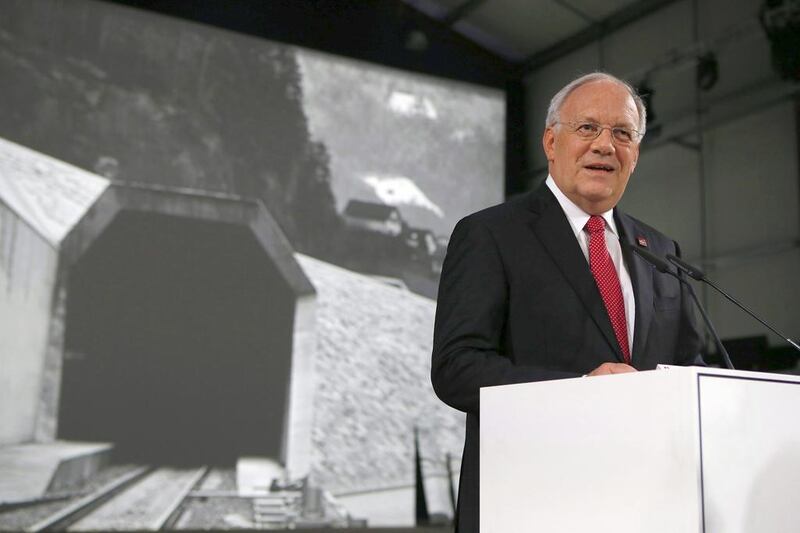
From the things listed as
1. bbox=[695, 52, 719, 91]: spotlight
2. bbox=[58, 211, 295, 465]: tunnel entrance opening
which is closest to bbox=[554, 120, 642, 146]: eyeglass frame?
bbox=[58, 211, 295, 465]: tunnel entrance opening

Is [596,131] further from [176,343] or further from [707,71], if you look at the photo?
[707,71]

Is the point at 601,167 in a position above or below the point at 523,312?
above

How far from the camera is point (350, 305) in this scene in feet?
21.7

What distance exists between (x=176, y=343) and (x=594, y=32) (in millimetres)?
4532

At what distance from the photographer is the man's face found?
1.63m

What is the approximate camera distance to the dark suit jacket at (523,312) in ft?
4.75

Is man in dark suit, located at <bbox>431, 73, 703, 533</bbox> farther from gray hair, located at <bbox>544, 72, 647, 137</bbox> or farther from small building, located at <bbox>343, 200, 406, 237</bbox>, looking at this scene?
small building, located at <bbox>343, 200, 406, 237</bbox>

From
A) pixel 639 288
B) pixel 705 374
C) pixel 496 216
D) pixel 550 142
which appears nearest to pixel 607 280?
pixel 639 288

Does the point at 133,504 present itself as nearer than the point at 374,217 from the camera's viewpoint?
Yes

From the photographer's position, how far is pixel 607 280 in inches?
60.4

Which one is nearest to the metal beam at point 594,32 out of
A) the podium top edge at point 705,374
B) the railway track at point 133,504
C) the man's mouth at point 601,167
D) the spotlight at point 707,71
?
the spotlight at point 707,71

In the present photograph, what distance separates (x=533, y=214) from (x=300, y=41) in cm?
588

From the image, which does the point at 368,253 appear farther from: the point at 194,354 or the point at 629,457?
the point at 629,457

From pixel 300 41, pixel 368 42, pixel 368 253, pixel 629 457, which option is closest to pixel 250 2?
pixel 300 41
